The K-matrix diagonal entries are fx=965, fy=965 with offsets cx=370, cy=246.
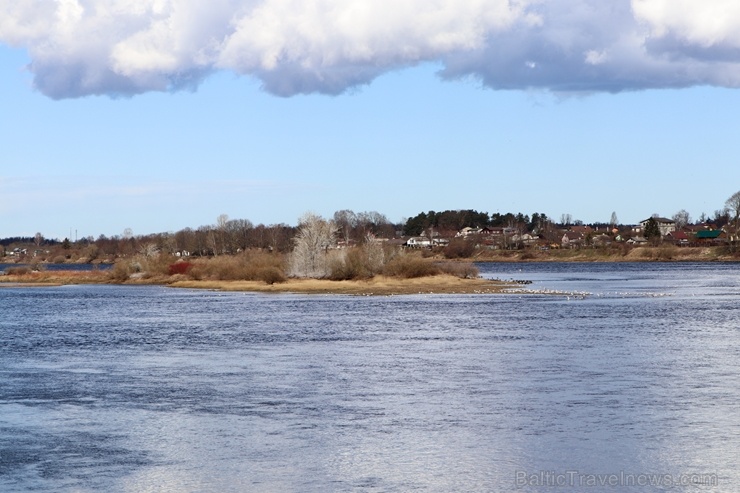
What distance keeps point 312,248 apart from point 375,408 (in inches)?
2805

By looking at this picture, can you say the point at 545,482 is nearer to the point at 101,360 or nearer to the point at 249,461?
the point at 249,461

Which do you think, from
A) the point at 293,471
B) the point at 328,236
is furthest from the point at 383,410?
the point at 328,236

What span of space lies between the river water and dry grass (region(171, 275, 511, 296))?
114ft

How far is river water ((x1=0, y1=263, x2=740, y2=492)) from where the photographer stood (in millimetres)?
17156

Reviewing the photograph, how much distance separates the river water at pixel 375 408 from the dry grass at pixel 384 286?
34.7m

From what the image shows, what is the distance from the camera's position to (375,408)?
23.5 meters

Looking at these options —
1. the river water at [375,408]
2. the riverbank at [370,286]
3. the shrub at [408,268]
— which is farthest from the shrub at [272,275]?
the river water at [375,408]

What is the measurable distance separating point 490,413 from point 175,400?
831 cm

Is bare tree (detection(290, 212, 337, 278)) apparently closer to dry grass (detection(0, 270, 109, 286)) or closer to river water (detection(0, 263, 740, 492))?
dry grass (detection(0, 270, 109, 286))

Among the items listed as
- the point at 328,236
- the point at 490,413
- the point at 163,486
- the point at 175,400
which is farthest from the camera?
the point at 328,236

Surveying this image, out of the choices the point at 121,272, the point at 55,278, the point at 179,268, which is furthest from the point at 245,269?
the point at 55,278

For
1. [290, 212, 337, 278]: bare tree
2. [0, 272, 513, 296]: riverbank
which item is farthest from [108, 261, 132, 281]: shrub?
[290, 212, 337, 278]: bare tree

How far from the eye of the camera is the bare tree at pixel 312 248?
307ft

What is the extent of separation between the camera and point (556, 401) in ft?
79.0
